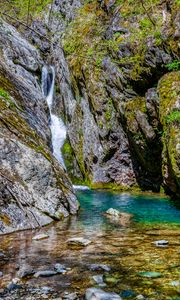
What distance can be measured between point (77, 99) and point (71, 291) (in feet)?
87.9

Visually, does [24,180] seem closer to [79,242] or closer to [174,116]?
[79,242]

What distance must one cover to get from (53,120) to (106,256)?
2992 centimetres

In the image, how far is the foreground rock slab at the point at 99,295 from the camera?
167 inches

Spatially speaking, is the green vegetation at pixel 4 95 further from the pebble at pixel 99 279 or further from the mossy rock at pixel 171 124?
the pebble at pixel 99 279

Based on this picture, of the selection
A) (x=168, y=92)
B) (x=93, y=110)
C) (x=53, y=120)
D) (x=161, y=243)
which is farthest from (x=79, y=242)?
(x=53, y=120)

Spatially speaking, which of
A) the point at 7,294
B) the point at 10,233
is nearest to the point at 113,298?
the point at 7,294

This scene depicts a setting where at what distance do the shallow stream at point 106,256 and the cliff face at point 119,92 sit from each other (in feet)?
20.6

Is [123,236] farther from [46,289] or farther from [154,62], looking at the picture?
[154,62]

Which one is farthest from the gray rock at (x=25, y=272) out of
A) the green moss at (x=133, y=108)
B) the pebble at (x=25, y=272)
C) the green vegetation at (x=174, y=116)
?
the green moss at (x=133, y=108)

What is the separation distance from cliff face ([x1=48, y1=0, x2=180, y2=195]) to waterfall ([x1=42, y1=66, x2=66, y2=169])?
100cm

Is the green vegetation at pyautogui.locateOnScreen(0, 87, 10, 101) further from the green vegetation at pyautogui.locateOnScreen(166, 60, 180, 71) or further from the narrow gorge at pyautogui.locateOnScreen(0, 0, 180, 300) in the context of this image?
the green vegetation at pyautogui.locateOnScreen(166, 60, 180, 71)

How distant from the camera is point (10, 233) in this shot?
8.92 m

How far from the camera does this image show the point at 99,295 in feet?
14.1

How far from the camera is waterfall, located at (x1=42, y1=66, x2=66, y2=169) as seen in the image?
3362 cm
